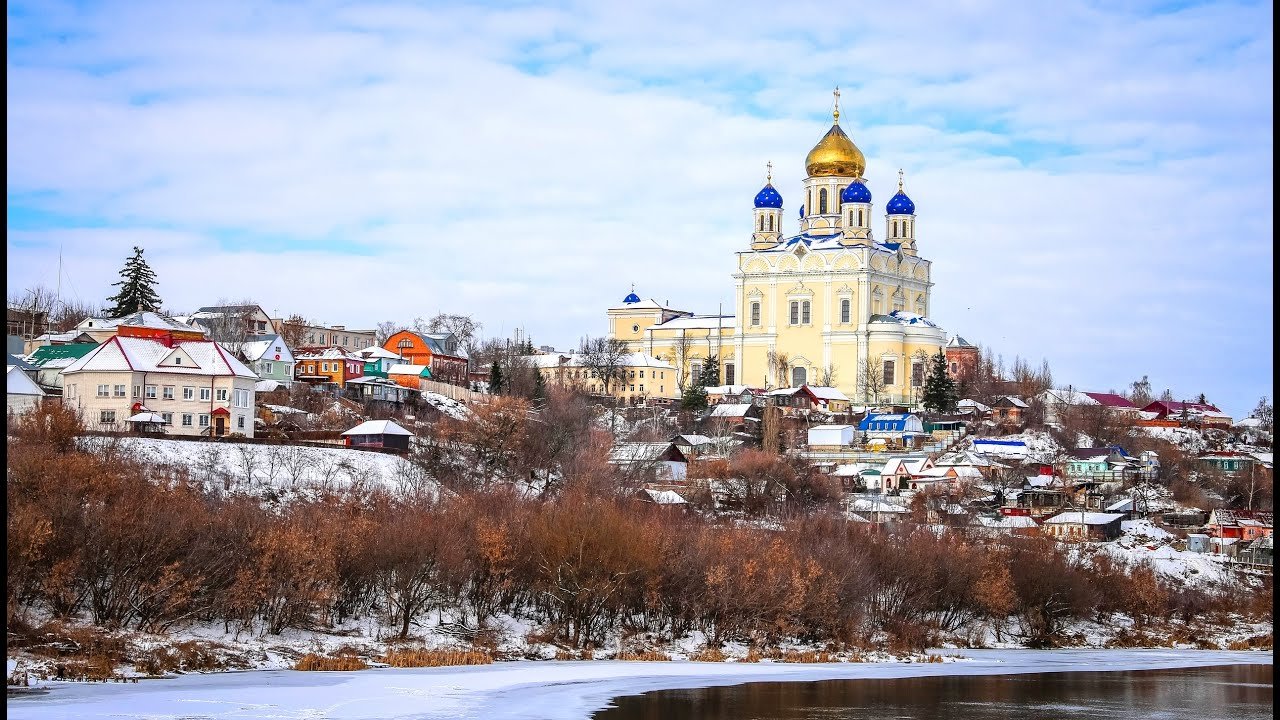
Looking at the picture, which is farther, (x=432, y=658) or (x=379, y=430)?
(x=379, y=430)

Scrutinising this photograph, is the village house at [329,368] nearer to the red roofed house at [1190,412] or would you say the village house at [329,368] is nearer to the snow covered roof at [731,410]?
the snow covered roof at [731,410]

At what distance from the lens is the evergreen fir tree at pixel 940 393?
2672 inches

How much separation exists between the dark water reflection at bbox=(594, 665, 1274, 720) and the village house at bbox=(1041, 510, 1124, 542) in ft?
58.6

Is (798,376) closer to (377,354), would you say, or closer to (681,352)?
(681,352)

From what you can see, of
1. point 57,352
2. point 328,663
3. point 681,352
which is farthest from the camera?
point 681,352

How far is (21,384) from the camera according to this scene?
136 feet

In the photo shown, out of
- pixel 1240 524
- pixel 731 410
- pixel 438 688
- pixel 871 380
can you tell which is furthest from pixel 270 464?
pixel 871 380

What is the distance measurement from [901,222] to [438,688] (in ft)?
203

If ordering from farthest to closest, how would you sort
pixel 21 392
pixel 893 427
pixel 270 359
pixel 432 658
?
pixel 893 427 → pixel 270 359 → pixel 21 392 → pixel 432 658

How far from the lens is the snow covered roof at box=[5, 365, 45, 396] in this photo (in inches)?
1612

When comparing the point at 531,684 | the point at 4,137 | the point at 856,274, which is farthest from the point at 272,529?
the point at 856,274

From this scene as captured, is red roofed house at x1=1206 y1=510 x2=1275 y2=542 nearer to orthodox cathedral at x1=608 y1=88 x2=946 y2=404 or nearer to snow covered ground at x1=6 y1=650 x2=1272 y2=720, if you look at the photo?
snow covered ground at x1=6 y1=650 x2=1272 y2=720

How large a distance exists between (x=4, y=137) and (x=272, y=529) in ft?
69.6

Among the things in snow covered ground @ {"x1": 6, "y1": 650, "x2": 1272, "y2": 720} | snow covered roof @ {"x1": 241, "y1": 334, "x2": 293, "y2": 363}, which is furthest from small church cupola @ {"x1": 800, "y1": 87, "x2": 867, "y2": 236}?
snow covered ground @ {"x1": 6, "y1": 650, "x2": 1272, "y2": 720}
